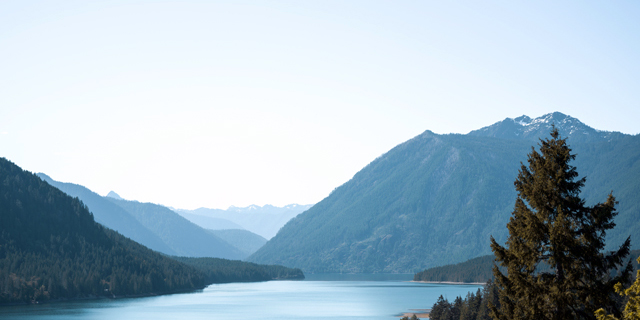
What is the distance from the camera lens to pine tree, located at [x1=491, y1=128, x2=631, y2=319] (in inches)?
1111

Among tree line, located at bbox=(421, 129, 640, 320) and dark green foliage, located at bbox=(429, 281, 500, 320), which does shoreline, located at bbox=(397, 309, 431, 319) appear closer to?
dark green foliage, located at bbox=(429, 281, 500, 320)

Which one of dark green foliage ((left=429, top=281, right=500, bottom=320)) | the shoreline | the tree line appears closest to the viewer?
the tree line

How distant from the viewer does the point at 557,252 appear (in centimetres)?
2859

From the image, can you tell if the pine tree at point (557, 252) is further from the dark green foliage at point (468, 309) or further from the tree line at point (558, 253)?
the dark green foliage at point (468, 309)

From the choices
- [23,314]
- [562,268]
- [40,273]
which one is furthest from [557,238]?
[40,273]

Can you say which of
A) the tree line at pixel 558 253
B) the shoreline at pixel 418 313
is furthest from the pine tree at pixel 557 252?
the shoreline at pixel 418 313

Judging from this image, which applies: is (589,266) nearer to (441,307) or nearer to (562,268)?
(562,268)

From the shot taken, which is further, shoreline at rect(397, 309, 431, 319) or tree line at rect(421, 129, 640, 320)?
shoreline at rect(397, 309, 431, 319)

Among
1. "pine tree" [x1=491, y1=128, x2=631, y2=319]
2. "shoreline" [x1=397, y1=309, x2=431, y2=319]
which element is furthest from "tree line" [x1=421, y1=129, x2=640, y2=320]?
"shoreline" [x1=397, y1=309, x2=431, y2=319]

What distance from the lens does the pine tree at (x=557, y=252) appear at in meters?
28.2

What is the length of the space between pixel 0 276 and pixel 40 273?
59.9 feet

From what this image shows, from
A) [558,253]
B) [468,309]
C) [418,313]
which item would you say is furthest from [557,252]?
[418,313]

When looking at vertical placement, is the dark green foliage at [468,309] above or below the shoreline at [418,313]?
above

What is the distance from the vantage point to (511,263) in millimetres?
29734
